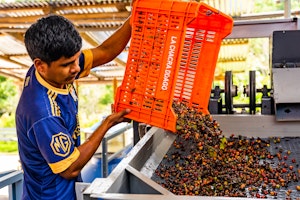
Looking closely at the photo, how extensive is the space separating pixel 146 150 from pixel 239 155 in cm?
69

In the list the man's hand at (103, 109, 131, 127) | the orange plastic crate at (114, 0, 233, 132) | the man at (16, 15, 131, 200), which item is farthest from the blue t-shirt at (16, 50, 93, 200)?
the orange plastic crate at (114, 0, 233, 132)

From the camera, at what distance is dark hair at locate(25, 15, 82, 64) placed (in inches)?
69.2

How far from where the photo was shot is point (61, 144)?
1.81 meters

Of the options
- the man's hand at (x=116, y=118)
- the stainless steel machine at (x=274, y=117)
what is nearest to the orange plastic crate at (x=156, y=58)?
the man's hand at (x=116, y=118)

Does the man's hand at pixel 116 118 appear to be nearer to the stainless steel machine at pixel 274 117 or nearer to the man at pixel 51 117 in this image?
the man at pixel 51 117

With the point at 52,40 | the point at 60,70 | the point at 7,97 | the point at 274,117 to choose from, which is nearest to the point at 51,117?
the point at 60,70

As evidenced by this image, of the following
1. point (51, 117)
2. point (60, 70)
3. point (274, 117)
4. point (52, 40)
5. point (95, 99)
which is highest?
point (52, 40)

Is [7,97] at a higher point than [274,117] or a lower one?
lower

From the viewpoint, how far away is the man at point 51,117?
1.78 m

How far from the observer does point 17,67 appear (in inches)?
380

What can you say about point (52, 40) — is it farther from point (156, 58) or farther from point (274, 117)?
point (274, 117)

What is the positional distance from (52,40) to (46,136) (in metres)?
0.43

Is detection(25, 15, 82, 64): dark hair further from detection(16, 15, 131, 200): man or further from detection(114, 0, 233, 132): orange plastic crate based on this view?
detection(114, 0, 233, 132): orange plastic crate

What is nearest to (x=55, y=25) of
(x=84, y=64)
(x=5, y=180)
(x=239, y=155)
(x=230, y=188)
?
(x=84, y=64)
